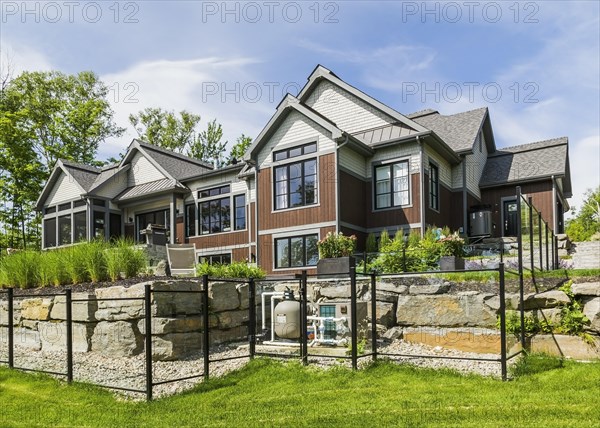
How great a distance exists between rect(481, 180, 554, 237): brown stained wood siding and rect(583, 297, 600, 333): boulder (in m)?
11.6

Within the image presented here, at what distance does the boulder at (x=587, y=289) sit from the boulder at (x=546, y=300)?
180mm

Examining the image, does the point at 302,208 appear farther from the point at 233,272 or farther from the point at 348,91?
the point at 233,272

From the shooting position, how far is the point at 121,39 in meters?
12.8

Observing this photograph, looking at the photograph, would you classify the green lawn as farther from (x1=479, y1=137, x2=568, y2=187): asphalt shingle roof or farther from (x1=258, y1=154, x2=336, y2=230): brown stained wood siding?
(x1=479, y1=137, x2=568, y2=187): asphalt shingle roof

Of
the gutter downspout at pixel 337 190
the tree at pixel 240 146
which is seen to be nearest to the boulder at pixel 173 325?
the gutter downspout at pixel 337 190

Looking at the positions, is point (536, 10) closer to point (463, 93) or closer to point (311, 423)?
point (463, 93)

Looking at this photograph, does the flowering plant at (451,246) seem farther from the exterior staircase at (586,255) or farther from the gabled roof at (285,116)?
the gabled roof at (285,116)

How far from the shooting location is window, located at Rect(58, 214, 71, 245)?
2615 cm

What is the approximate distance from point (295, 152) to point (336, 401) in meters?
12.2

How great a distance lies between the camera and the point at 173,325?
9.70 metres

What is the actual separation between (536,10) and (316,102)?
920 cm

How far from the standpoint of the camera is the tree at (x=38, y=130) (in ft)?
92.6

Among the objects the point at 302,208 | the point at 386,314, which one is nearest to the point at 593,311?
the point at 386,314

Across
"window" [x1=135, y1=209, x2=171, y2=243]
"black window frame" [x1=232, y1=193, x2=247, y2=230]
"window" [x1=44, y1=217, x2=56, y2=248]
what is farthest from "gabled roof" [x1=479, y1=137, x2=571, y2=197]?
"window" [x1=44, y1=217, x2=56, y2=248]
